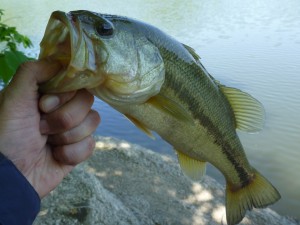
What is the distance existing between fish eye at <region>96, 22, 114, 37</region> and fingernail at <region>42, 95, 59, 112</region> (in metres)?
0.45

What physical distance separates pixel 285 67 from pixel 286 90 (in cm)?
163

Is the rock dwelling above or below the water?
above

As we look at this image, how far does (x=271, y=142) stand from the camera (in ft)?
30.0

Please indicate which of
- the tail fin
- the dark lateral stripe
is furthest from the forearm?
the tail fin

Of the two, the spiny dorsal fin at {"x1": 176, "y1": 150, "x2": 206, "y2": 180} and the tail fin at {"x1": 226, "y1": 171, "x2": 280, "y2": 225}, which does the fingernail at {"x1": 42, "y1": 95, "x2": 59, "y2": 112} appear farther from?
the tail fin at {"x1": 226, "y1": 171, "x2": 280, "y2": 225}

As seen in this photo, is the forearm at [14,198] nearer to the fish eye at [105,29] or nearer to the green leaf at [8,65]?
the fish eye at [105,29]

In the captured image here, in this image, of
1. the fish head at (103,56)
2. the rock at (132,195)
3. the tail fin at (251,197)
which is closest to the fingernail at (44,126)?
the fish head at (103,56)

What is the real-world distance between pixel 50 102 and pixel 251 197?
6.00ft

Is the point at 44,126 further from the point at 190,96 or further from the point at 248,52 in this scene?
the point at 248,52

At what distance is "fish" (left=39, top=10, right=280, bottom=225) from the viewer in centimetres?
201

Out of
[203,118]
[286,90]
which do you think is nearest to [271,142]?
[286,90]

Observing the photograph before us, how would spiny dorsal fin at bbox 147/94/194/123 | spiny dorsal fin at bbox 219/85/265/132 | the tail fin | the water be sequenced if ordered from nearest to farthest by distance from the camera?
spiny dorsal fin at bbox 147/94/194/123
spiny dorsal fin at bbox 219/85/265/132
the tail fin
the water

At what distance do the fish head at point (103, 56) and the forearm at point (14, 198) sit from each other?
493 millimetres

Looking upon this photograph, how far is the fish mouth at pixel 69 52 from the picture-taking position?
192cm
